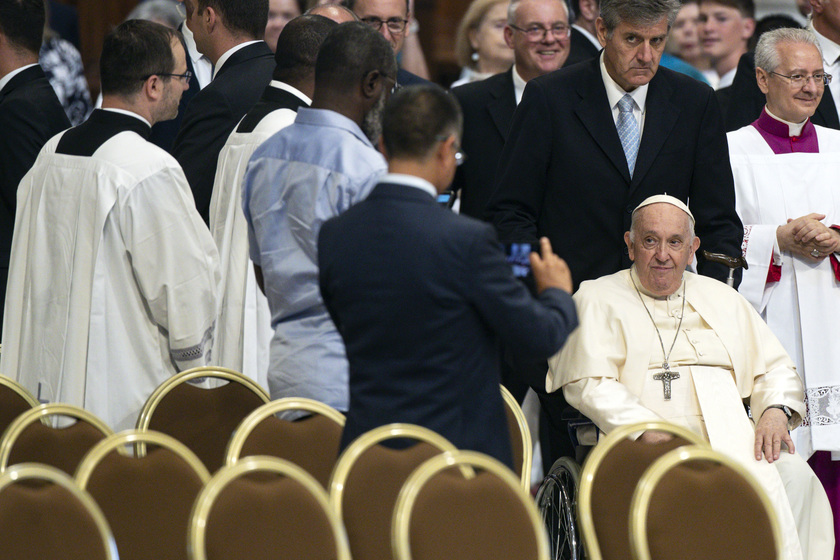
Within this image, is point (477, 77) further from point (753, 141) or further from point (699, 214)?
point (699, 214)

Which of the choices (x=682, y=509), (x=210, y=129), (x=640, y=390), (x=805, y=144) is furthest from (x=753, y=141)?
(x=682, y=509)

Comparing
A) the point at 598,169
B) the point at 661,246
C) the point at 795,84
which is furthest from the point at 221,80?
the point at 795,84

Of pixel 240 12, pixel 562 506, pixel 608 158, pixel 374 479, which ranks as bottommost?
pixel 562 506

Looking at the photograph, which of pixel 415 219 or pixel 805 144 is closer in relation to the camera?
pixel 415 219

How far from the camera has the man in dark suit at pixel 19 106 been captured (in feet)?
15.2

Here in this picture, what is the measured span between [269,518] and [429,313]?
544 millimetres

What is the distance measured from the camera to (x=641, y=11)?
13.4 feet

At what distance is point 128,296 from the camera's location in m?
3.76

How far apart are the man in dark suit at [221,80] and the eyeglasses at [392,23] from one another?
0.68 metres

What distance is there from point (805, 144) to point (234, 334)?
2.39m

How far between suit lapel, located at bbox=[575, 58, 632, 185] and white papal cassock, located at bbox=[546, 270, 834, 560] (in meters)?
0.41

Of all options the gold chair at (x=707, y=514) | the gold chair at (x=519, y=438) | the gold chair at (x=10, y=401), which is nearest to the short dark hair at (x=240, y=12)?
the gold chair at (x=10, y=401)

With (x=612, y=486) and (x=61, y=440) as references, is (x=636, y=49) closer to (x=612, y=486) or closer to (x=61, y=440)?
(x=612, y=486)

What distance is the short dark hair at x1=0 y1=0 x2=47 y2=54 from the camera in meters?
4.73
